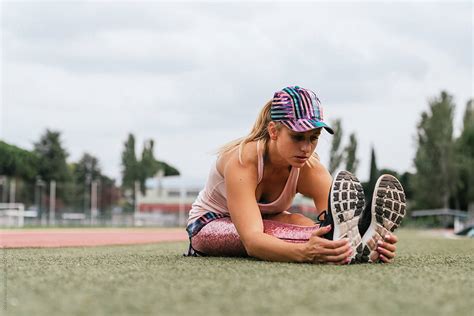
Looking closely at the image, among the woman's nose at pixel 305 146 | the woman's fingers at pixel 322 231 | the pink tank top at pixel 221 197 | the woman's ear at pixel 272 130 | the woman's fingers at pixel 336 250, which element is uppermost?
the woman's ear at pixel 272 130

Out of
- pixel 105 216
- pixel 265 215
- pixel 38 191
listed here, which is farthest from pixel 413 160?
pixel 265 215

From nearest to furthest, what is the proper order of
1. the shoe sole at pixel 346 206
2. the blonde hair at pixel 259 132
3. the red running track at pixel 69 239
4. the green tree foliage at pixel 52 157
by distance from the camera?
the shoe sole at pixel 346 206 → the blonde hair at pixel 259 132 → the red running track at pixel 69 239 → the green tree foliage at pixel 52 157

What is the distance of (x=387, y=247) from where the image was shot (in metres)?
3.26

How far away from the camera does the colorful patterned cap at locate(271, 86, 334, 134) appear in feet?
10.6

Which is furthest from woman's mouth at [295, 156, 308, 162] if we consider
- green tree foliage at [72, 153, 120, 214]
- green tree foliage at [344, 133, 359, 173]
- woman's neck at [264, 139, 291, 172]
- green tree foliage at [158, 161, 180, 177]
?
green tree foliage at [158, 161, 180, 177]

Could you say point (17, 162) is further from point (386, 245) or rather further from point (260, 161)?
point (386, 245)

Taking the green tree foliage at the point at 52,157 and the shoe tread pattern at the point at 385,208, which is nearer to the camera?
the shoe tread pattern at the point at 385,208

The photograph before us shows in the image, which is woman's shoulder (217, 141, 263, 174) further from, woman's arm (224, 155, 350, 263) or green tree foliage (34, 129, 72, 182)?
green tree foliage (34, 129, 72, 182)

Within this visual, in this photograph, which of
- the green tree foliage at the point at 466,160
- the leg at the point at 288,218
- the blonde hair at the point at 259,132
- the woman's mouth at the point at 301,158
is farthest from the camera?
the green tree foliage at the point at 466,160

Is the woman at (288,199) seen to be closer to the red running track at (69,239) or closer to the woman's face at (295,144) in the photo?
the woman's face at (295,144)

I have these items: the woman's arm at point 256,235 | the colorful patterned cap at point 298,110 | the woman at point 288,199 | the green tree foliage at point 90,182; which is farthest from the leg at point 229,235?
the green tree foliage at point 90,182

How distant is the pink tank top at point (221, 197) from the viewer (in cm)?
364

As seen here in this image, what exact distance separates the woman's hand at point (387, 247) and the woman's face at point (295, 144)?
0.58 m

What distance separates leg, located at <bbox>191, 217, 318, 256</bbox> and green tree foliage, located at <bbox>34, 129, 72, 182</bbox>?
178 feet
